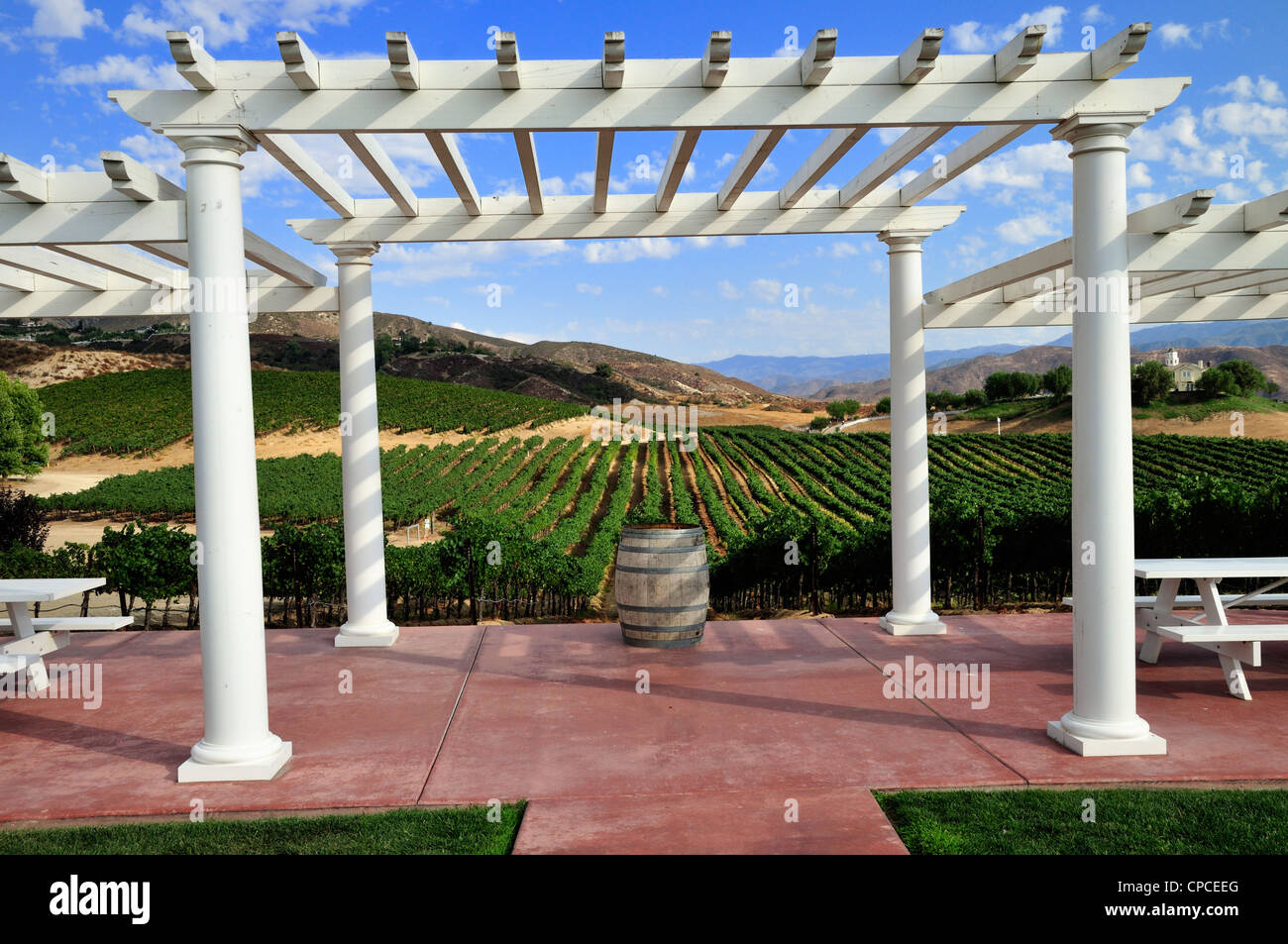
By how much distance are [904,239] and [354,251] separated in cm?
445

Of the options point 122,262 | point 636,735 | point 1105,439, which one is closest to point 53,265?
point 122,262

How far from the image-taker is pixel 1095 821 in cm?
357

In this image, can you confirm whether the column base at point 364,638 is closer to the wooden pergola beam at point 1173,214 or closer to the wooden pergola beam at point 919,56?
the wooden pergola beam at point 919,56

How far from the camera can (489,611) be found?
38.1 feet

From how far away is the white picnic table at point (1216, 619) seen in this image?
5.11m

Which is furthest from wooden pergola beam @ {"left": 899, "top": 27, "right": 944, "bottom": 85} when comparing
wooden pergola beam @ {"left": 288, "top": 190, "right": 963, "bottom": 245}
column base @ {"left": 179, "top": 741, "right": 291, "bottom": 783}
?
column base @ {"left": 179, "top": 741, "right": 291, "bottom": 783}

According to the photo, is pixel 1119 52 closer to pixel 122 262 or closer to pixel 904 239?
pixel 904 239

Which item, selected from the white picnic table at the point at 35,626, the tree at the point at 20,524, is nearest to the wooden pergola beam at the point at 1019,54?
the white picnic table at the point at 35,626

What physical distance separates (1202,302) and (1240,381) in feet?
233

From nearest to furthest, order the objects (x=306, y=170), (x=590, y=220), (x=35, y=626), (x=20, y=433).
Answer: (x=306, y=170) < (x=35, y=626) < (x=590, y=220) < (x=20, y=433)

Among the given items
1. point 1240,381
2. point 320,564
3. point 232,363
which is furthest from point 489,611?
point 1240,381

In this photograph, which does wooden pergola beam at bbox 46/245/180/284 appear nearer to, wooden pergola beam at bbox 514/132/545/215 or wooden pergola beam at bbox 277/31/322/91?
wooden pergola beam at bbox 277/31/322/91

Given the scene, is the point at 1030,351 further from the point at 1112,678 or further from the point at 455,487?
the point at 1112,678

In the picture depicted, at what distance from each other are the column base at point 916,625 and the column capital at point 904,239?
3.03 meters
